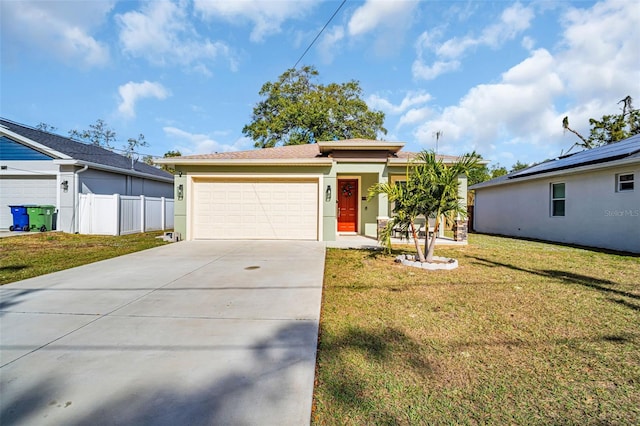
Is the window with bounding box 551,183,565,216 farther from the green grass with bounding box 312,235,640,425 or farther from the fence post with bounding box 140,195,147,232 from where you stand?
the fence post with bounding box 140,195,147,232

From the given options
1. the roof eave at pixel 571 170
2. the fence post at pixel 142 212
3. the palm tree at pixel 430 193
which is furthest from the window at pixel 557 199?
the fence post at pixel 142 212

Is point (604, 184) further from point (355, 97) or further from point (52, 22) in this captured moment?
point (52, 22)

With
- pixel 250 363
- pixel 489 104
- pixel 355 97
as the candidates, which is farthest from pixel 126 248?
pixel 489 104

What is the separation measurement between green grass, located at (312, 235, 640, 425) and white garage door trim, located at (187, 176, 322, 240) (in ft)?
18.6

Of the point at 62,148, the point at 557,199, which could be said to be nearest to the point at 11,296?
the point at 62,148

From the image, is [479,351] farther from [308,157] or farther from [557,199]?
[557,199]

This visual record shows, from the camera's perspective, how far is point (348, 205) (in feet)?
41.6

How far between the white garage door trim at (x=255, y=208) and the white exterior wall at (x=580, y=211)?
9.41 m

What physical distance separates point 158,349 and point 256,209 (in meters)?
8.24

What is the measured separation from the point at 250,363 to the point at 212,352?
44 cm

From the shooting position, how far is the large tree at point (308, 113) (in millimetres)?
23453

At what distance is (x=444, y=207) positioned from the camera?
21.3 ft

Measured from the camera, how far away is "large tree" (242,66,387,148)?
23.5m

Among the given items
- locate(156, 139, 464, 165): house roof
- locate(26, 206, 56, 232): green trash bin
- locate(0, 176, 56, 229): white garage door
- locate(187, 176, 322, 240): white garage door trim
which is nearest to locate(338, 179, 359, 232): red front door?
locate(156, 139, 464, 165): house roof
